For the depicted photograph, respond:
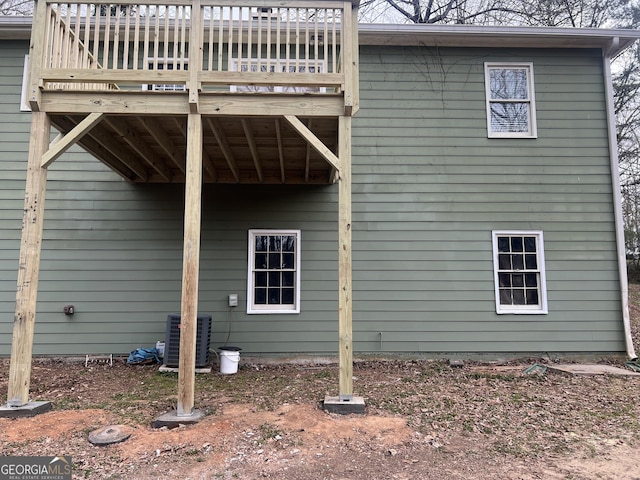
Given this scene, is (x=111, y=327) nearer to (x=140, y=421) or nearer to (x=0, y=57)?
(x=140, y=421)

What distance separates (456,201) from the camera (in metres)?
6.78

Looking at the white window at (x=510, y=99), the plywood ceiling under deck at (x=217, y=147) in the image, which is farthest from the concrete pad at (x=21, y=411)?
the white window at (x=510, y=99)

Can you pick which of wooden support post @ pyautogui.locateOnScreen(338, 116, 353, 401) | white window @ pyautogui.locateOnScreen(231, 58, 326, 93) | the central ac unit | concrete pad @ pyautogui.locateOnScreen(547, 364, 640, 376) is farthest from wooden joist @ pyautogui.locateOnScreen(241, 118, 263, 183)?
concrete pad @ pyautogui.locateOnScreen(547, 364, 640, 376)

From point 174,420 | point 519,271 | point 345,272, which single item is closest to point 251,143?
point 345,272

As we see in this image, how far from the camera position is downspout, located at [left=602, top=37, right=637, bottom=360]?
6.55 meters

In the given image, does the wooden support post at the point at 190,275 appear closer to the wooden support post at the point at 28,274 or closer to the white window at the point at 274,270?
the wooden support post at the point at 28,274

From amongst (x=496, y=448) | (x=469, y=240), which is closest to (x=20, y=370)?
(x=496, y=448)

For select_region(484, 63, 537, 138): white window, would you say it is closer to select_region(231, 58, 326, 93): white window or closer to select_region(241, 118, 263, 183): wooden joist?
select_region(231, 58, 326, 93): white window

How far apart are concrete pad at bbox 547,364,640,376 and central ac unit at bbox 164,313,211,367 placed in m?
5.23

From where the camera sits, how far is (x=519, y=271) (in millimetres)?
6703

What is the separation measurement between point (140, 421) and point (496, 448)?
333cm

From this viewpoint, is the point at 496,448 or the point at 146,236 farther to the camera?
the point at 146,236

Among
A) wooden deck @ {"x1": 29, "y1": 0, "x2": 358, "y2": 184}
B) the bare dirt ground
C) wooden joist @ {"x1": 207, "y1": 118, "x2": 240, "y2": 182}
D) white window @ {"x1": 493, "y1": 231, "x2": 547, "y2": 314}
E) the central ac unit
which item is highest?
wooden deck @ {"x1": 29, "y1": 0, "x2": 358, "y2": 184}

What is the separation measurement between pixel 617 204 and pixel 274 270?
594 centimetres
